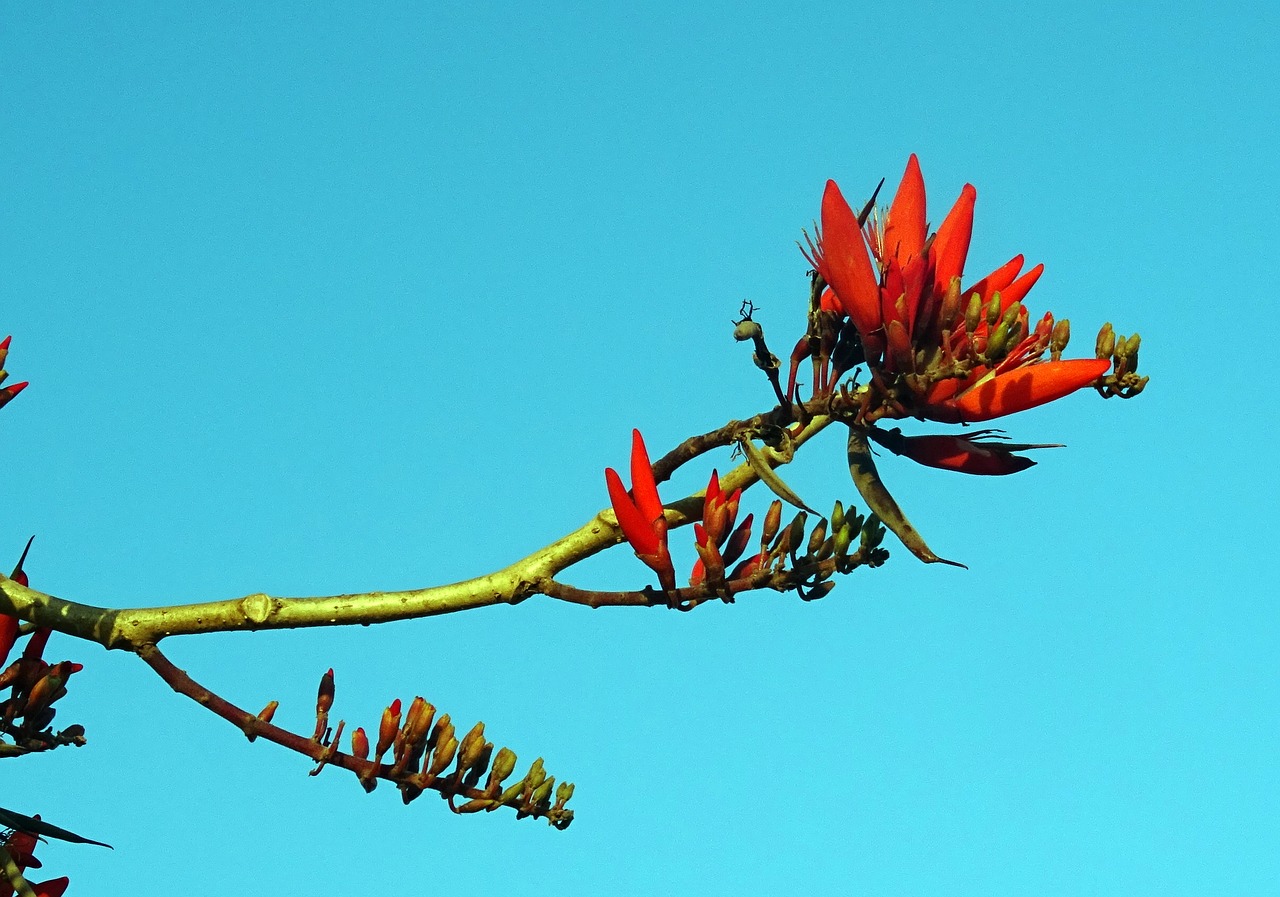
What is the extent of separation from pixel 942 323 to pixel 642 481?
451 mm

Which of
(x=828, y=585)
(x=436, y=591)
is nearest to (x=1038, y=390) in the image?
(x=828, y=585)

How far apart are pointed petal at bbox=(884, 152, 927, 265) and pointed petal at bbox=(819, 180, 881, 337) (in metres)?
0.09

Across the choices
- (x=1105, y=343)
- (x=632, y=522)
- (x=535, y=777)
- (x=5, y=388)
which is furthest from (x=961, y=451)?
(x=5, y=388)

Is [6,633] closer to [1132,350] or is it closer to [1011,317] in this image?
[1011,317]

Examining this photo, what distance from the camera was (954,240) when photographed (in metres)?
2.04

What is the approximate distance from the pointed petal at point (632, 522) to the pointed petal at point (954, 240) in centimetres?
55

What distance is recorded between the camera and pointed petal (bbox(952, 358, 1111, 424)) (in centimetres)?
187

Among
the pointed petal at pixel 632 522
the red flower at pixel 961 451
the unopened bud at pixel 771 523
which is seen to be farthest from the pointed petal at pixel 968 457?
the pointed petal at pixel 632 522

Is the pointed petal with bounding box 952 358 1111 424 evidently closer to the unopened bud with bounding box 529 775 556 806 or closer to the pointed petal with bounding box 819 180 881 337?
the pointed petal with bounding box 819 180 881 337

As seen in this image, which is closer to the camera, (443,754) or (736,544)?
A: (736,544)

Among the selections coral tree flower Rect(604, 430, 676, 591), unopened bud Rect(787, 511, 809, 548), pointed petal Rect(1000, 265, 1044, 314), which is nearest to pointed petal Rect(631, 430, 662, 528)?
coral tree flower Rect(604, 430, 676, 591)

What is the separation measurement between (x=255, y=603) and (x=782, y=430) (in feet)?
2.36

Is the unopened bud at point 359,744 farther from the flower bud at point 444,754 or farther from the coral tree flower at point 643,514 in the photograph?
the coral tree flower at point 643,514

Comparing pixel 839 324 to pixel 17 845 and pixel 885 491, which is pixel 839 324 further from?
pixel 17 845
